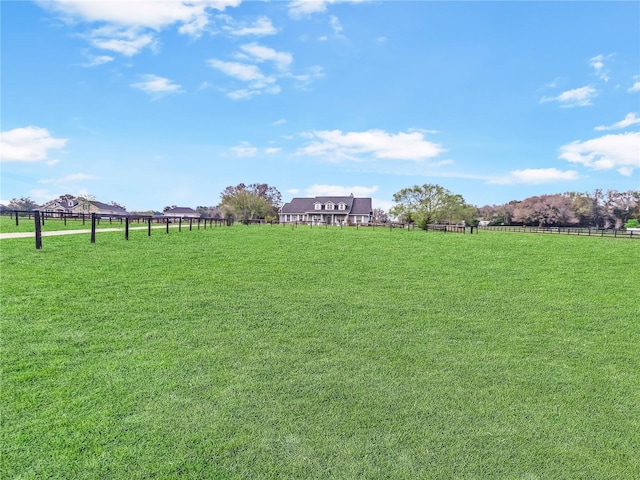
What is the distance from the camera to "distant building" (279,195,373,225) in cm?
5250

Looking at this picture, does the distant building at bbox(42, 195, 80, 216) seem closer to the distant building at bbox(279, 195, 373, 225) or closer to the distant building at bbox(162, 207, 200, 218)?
the distant building at bbox(162, 207, 200, 218)

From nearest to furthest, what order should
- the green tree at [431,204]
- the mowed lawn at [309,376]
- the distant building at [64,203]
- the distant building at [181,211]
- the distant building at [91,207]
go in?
the mowed lawn at [309,376] → the green tree at [431,204] → the distant building at [91,207] → the distant building at [64,203] → the distant building at [181,211]

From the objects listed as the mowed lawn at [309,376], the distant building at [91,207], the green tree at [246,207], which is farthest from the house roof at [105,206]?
the mowed lawn at [309,376]

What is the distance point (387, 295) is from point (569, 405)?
10.5ft

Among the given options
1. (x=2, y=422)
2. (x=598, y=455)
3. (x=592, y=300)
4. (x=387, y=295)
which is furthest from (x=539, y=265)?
(x=2, y=422)

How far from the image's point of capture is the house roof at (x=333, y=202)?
5306 centimetres

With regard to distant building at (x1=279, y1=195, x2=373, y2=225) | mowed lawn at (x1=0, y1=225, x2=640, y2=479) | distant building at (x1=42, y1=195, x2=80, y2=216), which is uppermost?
distant building at (x1=42, y1=195, x2=80, y2=216)

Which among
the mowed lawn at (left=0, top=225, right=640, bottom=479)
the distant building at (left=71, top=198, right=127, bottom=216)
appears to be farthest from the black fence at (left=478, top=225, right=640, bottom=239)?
the distant building at (left=71, top=198, right=127, bottom=216)

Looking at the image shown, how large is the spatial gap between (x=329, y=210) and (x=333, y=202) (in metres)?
1.43

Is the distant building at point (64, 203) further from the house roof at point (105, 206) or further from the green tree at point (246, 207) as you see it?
the green tree at point (246, 207)

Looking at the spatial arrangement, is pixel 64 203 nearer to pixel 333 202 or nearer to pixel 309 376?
pixel 333 202

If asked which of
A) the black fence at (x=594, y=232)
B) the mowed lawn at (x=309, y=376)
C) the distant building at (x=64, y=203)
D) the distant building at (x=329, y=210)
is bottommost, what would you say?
the mowed lawn at (x=309, y=376)

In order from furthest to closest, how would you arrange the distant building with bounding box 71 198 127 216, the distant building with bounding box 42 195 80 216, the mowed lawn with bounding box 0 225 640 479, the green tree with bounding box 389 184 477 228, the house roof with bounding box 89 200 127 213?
the house roof with bounding box 89 200 127 213 < the distant building with bounding box 42 195 80 216 < the distant building with bounding box 71 198 127 216 < the green tree with bounding box 389 184 477 228 < the mowed lawn with bounding box 0 225 640 479

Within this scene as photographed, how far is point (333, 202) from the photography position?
54.6 meters
